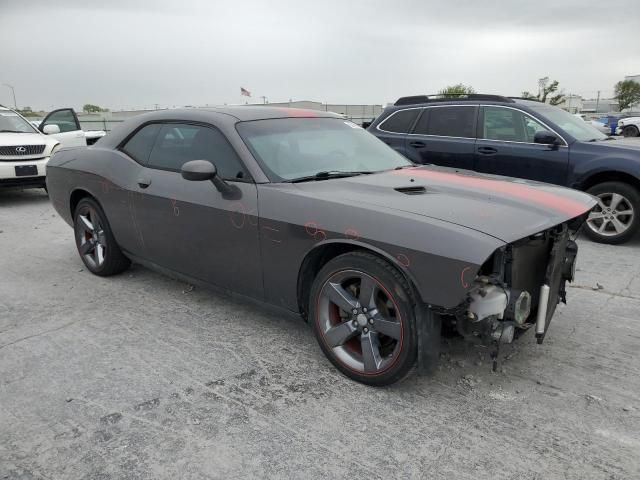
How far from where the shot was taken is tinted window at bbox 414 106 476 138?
703 centimetres

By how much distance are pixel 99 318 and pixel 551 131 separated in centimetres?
553

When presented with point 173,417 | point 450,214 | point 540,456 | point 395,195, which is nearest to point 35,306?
point 173,417

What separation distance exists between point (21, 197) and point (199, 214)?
25.4ft

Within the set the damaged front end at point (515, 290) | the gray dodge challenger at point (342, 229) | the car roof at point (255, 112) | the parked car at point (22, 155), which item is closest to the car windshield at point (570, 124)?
the gray dodge challenger at point (342, 229)

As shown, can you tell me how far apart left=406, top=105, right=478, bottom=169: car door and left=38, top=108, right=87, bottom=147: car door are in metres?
7.28

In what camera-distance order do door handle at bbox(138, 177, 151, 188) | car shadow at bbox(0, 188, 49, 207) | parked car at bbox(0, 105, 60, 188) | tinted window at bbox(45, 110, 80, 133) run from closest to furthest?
door handle at bbox(138, 177, 151, 188) < parked car at bbox(0, 105, 60, 188) < car shadow at bbox(0, 188, 49, 207) < tinted window at bbox(45, 110, 80, 133)

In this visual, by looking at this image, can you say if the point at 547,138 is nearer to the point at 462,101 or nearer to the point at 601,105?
the point at 462,101

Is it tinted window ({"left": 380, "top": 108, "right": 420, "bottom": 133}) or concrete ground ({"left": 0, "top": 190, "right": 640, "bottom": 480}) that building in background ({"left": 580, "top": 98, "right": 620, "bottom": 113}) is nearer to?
tinted window ({"left": 380, "top": 108, "right": 420, "bottom": 133})

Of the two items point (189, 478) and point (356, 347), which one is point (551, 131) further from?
point (189, 478)

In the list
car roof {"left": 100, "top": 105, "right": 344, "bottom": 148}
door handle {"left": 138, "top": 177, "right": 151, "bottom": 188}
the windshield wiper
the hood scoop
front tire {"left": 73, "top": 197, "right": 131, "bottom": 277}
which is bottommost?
front tire {"left": 73, "top": 197, "right": 131, "bottom": 277}

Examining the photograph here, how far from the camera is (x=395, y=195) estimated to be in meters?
3.03

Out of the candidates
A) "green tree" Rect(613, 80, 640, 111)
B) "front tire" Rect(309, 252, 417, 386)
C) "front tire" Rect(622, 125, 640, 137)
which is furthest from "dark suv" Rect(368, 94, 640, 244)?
"green tree" Rect(613, 80, 640, 111)

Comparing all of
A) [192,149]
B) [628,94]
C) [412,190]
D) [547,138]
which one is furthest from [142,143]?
[628,94]

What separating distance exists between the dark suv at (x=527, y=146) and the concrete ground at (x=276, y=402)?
230cm
